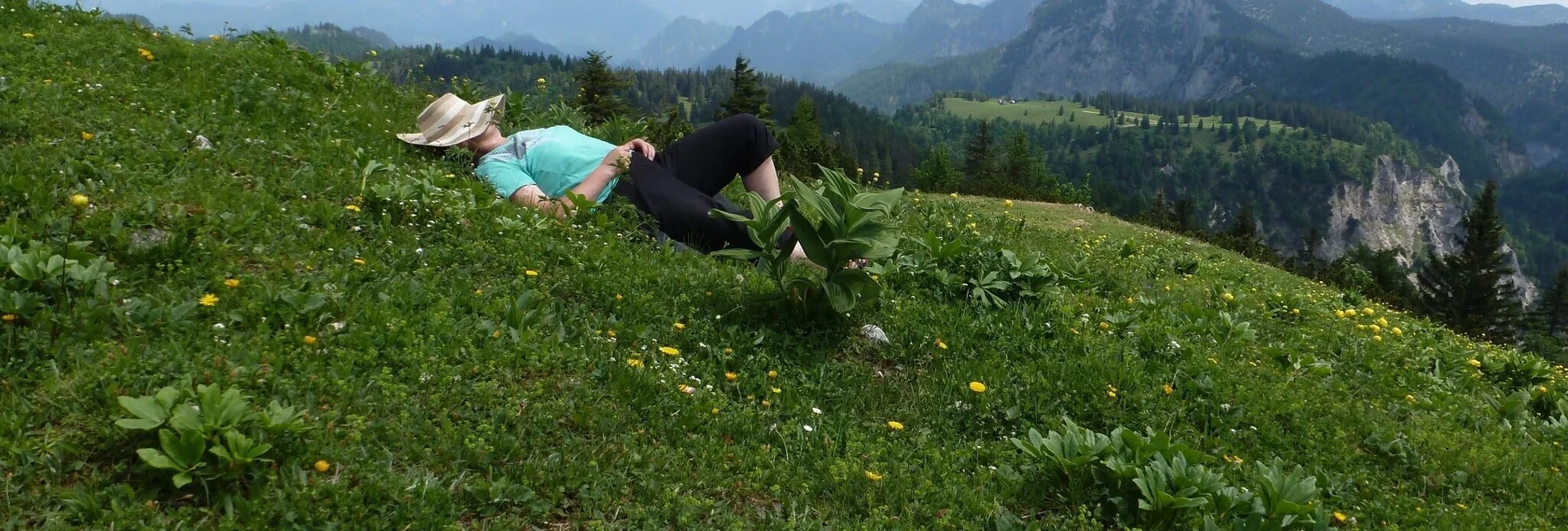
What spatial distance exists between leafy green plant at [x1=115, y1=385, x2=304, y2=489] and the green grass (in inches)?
2.5

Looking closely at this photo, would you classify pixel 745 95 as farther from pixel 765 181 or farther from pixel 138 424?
pixel 138 424

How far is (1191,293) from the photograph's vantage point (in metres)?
8.59

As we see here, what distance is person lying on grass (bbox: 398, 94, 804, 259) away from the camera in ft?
20.9

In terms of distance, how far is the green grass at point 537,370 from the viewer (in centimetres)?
303

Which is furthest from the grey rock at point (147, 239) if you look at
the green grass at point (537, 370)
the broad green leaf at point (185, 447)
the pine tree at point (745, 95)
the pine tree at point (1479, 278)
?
the pine tree at point (1479, 278)

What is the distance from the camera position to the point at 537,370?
3971mm

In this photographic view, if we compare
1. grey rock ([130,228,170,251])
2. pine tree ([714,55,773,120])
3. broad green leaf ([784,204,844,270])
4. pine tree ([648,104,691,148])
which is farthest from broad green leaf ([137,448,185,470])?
pine tree ([714,55,773,120])

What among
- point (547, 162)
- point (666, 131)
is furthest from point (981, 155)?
point (547, 162)

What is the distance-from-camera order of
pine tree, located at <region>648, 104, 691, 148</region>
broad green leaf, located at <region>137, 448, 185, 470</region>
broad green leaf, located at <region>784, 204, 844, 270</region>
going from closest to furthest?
broad green leaf, located at <region>137, 448, 185, 470</region> → broad green leaf, located at <region>784, 204, 844, 270</region> → pine tree, located at <region>648, 104, 691, 148</region>

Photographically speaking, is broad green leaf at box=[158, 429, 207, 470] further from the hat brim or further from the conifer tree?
the conifer tree

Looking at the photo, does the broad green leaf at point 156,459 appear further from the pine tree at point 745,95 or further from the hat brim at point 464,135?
the pine tree at point 745,95

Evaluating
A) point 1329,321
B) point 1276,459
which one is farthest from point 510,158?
point 1329,321

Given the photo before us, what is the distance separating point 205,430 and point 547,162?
4.38 metres

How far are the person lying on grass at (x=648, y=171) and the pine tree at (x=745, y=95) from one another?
5490 cm
